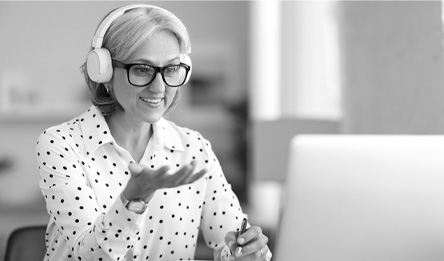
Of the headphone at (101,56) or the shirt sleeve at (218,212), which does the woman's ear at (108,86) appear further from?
the shirt sleeve at (218,212)

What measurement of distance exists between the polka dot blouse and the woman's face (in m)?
0.12

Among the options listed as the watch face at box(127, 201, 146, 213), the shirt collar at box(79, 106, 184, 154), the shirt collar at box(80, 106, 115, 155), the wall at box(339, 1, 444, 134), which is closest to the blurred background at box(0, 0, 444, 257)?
the wall at box(339, 1, 444, 134)

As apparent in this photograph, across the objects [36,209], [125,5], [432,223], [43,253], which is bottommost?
[36,209]

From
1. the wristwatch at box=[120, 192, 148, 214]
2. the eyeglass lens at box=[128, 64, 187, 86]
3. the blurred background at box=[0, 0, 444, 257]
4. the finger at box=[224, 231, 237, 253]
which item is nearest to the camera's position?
the wristwatch at box=[120, 192, 148, 214]

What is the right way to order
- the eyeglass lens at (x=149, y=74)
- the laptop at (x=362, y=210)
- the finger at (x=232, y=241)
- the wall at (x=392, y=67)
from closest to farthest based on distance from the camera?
the laptop at (x=362, y=210) < the finger at (x=232, y=241) < the eyeglass lens at (x=149, y=74) < the wall at (x=392, y=67)

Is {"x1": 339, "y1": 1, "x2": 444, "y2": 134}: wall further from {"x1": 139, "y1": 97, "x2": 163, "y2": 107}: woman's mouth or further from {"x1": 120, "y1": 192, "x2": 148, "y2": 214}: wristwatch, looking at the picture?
{"x1": 120, "y1": 192, "x2": 148, "y2": 214}: wristwatch

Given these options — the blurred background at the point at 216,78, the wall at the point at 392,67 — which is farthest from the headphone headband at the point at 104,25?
the blurred background at the point at 216,78

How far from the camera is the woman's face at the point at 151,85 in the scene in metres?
1.42

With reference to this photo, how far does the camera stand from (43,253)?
1654mm

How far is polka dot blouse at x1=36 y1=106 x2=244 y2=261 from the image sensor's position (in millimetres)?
1375

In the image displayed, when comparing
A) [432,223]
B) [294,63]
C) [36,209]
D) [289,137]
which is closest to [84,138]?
[432,223]

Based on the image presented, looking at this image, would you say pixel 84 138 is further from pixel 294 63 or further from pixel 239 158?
pixel 239 158

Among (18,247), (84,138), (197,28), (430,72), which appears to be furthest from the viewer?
(197,28)

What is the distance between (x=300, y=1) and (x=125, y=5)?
3067 mm
